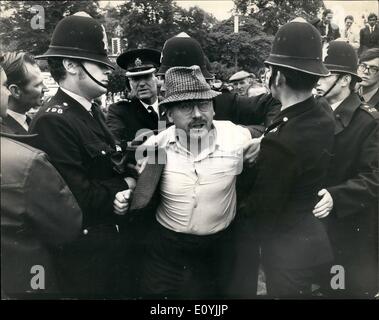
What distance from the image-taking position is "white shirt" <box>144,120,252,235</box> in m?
2.28

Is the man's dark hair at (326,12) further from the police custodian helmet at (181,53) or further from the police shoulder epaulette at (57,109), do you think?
the police shoulder epaulette at (57,109)

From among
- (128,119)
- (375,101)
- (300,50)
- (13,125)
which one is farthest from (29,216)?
(375,101)

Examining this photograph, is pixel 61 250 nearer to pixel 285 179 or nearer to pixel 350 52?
pixel 285 179

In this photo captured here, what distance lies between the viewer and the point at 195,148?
2.28 metres

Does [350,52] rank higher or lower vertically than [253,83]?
higher

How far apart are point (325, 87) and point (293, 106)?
347mm

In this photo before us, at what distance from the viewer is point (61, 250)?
239cm

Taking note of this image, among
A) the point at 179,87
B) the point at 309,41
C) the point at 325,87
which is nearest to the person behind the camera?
the point at 179,87

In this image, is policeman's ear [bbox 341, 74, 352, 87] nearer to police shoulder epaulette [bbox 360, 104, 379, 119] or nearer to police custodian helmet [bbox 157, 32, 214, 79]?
police shoulder epaulette [bbox 360, 104, 379, 119]

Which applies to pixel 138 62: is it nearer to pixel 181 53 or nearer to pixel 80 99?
pixel 181 53

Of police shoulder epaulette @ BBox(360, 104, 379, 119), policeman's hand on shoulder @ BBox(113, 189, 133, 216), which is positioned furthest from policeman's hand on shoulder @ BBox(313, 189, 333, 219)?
policeman's hand on shoulder @ BBox(113, 189, 133, 216)

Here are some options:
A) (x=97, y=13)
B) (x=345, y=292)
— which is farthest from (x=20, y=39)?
(x=345, y=292)

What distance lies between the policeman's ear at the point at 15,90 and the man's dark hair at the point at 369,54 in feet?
6.56

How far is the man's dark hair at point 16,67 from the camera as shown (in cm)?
233
